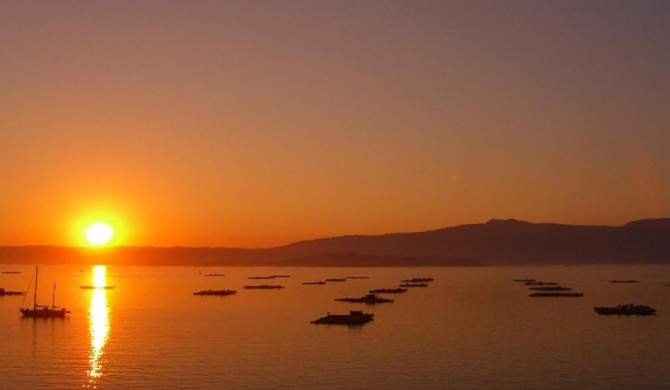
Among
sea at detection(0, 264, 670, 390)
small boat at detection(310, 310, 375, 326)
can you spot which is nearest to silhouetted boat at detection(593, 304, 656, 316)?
sea at detection(0, 264, 670, 390)

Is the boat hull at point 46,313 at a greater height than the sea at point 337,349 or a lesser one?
greater

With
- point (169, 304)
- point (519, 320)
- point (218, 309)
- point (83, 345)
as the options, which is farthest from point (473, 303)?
point (83, 345)

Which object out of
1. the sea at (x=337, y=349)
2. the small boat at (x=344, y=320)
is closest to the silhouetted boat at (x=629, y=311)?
the sea at (x=337, y=349)

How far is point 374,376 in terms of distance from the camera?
2111 inches

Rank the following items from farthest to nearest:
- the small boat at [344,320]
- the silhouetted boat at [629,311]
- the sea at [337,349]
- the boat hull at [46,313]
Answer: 1. the boat hull at [46,313]
2. the silhouetted boat at [629,311]
3. the small boat at [344,320]
4. the sea at [337,349]

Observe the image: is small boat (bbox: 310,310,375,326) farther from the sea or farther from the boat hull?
the boat hull

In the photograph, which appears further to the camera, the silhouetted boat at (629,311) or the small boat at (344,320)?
the silhouetted boat at (629,311)

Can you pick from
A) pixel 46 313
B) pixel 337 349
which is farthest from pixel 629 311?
pixel 46 313

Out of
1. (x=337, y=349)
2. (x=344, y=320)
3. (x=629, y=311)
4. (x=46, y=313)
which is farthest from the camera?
(x=46, y=313)

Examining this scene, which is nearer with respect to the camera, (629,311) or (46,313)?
(629,311)

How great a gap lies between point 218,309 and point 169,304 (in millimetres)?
19047

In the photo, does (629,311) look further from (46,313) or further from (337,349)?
(46,313)

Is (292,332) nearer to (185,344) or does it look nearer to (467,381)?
(185,344)

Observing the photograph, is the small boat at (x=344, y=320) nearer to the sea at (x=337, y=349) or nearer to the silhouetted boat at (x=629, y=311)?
the sea at (x=337, y=349)
